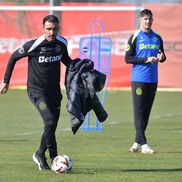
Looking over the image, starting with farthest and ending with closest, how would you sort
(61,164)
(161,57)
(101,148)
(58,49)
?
1. (101,148)
2. (161,57)
3. (58,49)
4. (61,164)

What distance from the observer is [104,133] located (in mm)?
15766

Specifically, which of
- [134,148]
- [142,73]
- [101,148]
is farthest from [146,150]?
[142,73]

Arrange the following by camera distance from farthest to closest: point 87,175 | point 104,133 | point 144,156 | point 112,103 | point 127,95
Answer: point 127,95, point 112,103, point 104,133, point 144,156, point 87,175

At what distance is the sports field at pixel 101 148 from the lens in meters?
10.2

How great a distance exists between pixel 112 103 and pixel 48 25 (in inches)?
507

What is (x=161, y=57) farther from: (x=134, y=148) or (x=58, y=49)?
(x=58, y=49)

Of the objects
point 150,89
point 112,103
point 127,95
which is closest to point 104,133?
point 150,89

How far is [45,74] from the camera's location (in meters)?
10.5

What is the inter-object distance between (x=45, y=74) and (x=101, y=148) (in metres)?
3.02

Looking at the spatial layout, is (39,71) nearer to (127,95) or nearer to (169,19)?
(127,95)

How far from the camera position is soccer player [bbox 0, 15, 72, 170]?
10.4 meters

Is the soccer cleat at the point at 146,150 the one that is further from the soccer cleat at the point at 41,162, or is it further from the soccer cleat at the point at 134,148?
the soccer cleat at the point at 41,162

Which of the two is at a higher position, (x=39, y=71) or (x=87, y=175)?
(x=39, y=71)

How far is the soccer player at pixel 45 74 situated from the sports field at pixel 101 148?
0.54 metres
